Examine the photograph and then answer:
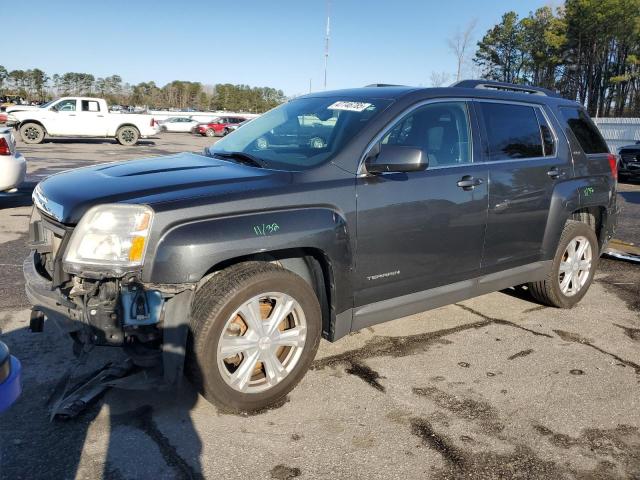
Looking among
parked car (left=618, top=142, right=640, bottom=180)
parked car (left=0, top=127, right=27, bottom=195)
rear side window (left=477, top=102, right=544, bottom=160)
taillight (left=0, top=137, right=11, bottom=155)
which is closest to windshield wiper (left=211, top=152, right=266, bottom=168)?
rear side window (left=477, top=102, right=544, bottom=160)

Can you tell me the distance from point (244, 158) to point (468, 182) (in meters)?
1.54

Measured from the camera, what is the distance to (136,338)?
2850mm

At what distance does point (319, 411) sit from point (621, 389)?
1955 mm

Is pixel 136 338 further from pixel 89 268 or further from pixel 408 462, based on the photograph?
pixel 408 462

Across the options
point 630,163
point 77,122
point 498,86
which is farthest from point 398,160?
point 77,122

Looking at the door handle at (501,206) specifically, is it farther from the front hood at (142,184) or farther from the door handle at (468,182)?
the front hood at (142,184)

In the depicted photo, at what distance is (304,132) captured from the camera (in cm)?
380

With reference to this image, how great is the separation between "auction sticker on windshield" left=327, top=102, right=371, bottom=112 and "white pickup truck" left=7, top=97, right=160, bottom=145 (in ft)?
69.6

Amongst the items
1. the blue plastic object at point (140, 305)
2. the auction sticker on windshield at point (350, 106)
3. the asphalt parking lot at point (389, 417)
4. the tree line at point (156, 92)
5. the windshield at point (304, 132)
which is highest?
the tree line at point (156, 92)

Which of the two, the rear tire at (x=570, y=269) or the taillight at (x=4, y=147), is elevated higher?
the taillight at (x=4, y=147)

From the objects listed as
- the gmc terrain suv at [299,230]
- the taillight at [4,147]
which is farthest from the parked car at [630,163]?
the taillight at [4,147]

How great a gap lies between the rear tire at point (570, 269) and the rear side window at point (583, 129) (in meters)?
0.73

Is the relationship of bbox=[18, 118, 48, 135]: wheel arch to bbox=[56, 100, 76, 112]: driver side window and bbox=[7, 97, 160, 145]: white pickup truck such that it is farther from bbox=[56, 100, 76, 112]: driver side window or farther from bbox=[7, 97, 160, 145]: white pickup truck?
bbox=[56, 100, 76, 112]: driver side window

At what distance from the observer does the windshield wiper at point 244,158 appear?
349cm
